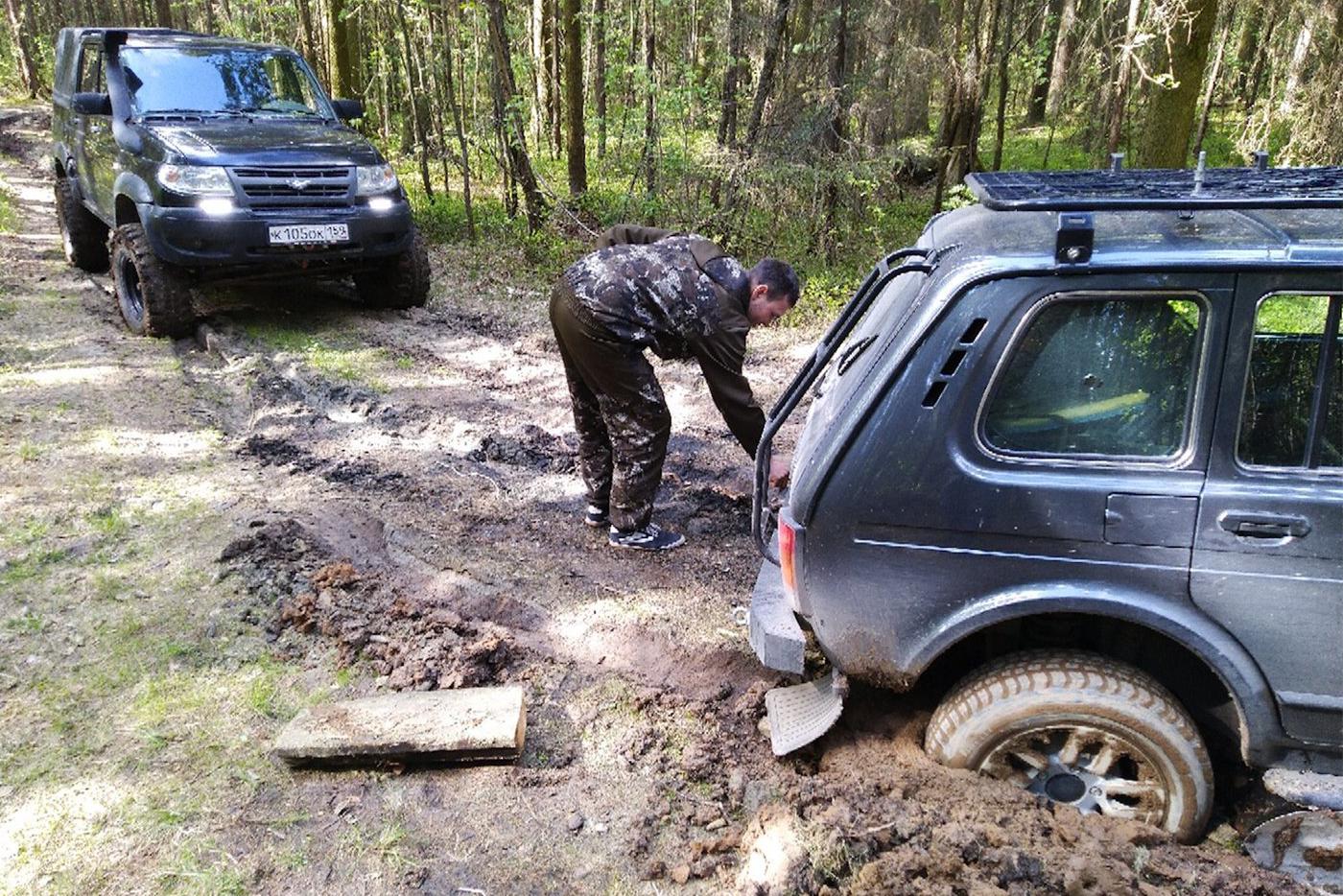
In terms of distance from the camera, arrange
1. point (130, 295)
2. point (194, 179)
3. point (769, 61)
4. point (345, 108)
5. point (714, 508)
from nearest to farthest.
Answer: point (714, 508)
point (194, 179)
point (130, 295)
point (345, 108)
point (769, 61)

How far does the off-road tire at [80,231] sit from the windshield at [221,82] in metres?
2.27

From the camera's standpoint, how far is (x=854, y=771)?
295 centimetres

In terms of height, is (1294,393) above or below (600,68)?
below

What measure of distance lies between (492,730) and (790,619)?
Answer: 110 centimetres

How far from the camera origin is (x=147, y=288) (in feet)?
24.3

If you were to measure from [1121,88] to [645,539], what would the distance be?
9.12 metres

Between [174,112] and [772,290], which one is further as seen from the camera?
[174,112]

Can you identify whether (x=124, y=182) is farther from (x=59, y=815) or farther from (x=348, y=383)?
(x=59, y=815)

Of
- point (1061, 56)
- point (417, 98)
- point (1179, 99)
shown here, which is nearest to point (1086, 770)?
point (1179, 99)

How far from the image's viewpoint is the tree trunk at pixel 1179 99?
7.80 m

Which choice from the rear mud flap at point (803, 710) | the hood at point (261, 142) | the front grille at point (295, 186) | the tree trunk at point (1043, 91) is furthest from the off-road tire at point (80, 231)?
the tree trunk at point (1043, 91)

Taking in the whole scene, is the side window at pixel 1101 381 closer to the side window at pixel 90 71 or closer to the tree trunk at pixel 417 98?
the side window at pixel 90 71

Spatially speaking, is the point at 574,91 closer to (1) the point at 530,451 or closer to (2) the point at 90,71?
(2) the point at 90,71

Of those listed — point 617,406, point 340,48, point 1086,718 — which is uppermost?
point 340,48
